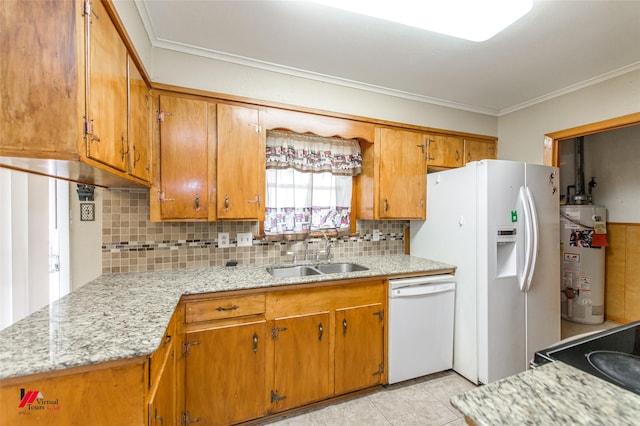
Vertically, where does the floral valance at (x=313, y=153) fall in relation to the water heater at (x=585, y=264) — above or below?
above

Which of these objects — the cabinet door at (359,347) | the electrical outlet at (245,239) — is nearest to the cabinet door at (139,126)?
the electrical outlet at (245,239)

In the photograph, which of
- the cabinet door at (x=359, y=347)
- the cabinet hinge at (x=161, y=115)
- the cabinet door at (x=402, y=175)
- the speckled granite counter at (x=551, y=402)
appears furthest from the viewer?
the cabinet door at (x=402, y=175)

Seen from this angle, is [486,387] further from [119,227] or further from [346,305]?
[119,227]

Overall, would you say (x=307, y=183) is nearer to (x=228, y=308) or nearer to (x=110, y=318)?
(x=228, y=308)

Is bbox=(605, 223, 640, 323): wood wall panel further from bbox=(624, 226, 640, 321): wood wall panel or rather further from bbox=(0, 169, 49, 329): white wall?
bbox=(0, 169, 49, 329): white wall

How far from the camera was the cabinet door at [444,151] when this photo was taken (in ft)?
9.16

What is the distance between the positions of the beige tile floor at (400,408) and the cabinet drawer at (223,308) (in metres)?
0.79

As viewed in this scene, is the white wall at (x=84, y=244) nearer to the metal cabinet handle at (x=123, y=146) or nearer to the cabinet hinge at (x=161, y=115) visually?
the cabinet hinge at (x=161, y=115)

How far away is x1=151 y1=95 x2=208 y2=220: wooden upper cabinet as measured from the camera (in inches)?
74.8

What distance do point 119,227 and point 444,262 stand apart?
2651mm

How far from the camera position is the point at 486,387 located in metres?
0.73

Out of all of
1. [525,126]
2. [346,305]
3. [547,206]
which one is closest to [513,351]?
[547,206]

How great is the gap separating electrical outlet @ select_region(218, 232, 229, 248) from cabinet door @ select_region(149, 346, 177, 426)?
92 centimetres

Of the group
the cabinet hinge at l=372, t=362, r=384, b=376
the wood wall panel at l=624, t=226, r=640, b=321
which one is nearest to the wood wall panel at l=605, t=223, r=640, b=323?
the wood wall panel at l=624, t=226, r=640, b=321
